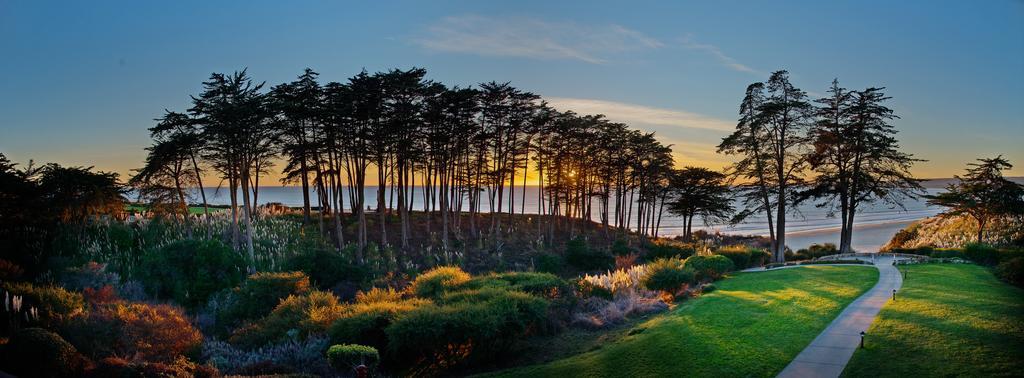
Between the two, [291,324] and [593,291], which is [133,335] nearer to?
[291,324]

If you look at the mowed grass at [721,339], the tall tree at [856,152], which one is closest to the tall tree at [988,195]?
the tall tree at [856,152]

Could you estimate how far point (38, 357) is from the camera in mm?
8008

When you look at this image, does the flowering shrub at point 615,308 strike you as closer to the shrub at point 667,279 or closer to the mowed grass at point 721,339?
the shrub at point 667,279

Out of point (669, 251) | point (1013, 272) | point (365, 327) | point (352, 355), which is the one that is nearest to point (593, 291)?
point (365, 327)

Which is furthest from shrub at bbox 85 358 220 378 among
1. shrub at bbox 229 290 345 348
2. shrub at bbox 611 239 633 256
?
shrub at bbox 611 239 633 256

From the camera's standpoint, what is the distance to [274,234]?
1091 inches

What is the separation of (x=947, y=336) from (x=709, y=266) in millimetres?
11846

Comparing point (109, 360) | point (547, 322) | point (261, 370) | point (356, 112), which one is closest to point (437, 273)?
point (547, 322)

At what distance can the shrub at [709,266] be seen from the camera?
67.9 feet

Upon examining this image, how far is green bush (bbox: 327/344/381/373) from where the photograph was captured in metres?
8.84

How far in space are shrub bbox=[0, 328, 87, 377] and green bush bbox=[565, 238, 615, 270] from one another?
23.8 m

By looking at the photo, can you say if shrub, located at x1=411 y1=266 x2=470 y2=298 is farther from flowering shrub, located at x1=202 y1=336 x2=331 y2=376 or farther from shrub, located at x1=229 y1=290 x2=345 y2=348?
flowering shrub, located at x1=202 y1=336 x2=331 y2=376

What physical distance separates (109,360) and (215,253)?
14.4 meters

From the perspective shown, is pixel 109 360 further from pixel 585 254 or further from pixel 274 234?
pixel 585 254
